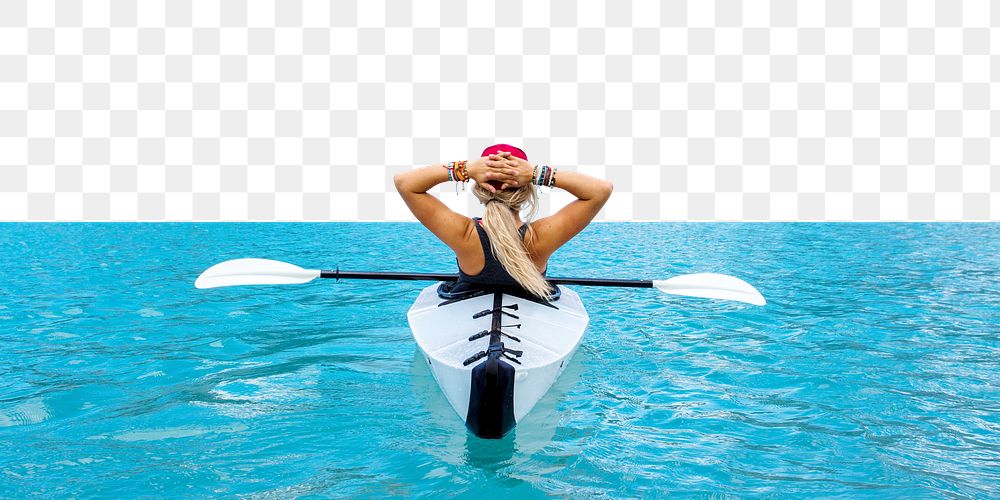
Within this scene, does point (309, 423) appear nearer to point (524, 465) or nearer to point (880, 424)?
point (524, 465)

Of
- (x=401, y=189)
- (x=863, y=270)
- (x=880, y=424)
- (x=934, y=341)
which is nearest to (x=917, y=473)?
(x=880, y=424)

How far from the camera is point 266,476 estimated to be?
2914 mm

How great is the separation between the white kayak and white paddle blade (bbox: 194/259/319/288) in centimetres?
100

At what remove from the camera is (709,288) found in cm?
465

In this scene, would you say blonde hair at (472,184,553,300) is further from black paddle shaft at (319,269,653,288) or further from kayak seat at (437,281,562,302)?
black paddle shaft at (319,269,653,288)

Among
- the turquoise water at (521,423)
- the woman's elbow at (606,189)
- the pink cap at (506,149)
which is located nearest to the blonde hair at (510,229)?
the pink cap at (506,149)

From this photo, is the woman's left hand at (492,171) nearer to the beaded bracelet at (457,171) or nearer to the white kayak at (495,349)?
the beaded bracelet at (457,171)

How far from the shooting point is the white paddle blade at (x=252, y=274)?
15.4 ft

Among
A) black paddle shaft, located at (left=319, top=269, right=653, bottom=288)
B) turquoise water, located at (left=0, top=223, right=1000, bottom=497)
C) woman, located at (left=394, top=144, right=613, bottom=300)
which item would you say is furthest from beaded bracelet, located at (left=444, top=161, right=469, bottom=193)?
turquoise water, located at (left=0, top=223, right=1000, bottom=497)

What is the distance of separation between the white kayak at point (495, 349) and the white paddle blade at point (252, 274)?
999 mm

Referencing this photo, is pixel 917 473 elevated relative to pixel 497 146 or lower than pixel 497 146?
lower

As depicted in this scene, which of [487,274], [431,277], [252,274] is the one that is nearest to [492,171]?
[487,274]

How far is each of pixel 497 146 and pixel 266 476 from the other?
179 centimetres

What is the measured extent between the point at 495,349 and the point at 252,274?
232 centimetres
